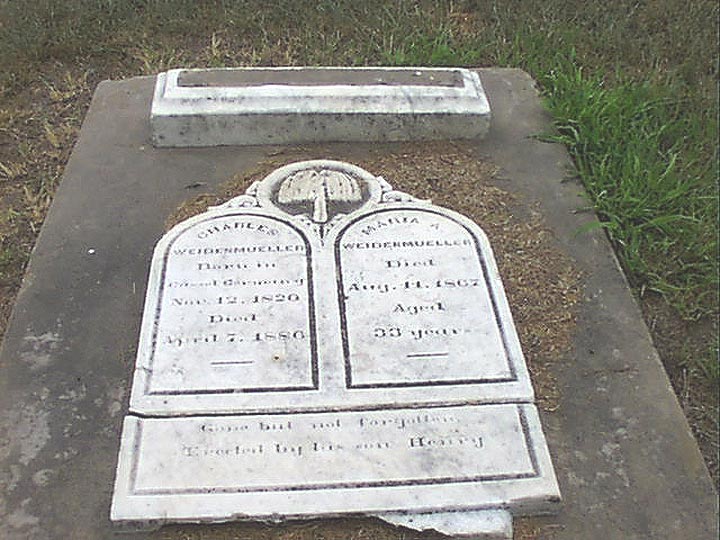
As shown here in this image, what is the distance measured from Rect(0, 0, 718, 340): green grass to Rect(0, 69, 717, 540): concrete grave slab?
360 millimetres

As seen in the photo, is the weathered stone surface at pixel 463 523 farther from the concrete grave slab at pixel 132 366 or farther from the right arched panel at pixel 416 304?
the right arched panel at pixel 416 304

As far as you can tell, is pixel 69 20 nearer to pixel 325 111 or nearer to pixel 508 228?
pixel 325 111

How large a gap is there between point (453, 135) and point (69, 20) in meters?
2.28

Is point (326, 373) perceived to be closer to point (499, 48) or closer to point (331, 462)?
point (331, 462)

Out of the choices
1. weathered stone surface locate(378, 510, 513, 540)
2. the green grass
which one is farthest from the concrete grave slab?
the green grass

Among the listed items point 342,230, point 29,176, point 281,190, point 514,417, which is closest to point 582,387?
point 514,417

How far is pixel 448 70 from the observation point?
3.30 metres

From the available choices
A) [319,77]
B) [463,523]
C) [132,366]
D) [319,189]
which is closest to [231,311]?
[132,366]

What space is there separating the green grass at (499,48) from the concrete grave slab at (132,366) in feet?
1.18

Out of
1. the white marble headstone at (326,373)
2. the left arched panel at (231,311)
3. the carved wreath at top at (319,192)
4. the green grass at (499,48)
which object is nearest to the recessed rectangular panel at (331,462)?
the white marble headstone at (326,373)

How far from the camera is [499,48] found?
4160 millimetres

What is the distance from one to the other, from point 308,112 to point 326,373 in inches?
46.1

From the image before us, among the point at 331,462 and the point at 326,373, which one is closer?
the point at 331,462

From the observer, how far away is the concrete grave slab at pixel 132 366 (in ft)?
6.47
